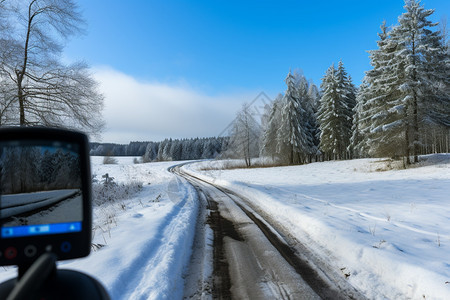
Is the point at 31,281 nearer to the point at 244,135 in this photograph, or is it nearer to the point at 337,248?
the point at 337,248

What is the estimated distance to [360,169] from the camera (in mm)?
23688

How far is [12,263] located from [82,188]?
0.41m

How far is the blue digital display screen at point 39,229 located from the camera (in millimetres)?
994

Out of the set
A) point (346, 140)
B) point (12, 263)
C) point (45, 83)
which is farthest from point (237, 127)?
point (12, 263)

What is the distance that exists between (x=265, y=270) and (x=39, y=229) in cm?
359

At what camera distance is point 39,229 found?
1050mm

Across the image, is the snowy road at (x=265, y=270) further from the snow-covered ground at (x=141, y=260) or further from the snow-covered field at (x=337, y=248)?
the snow-covered ground at (x=141, y=260)

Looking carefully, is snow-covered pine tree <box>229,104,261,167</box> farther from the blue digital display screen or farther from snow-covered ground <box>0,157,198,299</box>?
the blue digital display screen

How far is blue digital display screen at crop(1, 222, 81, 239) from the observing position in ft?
3.26

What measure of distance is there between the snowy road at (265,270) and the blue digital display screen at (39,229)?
2693 millimetres

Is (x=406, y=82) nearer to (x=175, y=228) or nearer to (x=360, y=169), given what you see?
(x=360, y=169)

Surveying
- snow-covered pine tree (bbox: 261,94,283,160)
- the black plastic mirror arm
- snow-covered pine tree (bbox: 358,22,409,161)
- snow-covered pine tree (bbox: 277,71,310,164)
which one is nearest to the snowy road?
the black plastic mirror arm

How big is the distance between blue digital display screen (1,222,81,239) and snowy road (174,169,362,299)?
2.69 metres

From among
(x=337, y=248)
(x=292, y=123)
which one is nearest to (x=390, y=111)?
(x=292, y=123)
